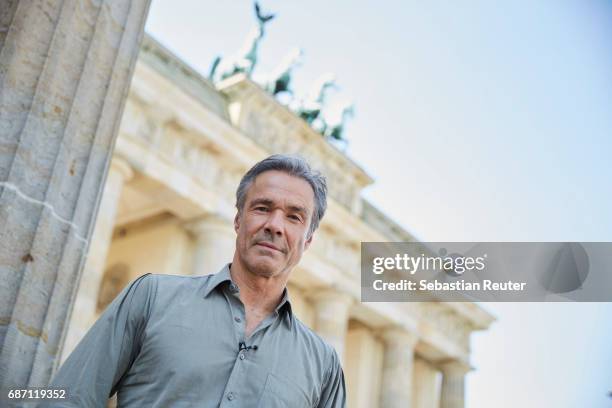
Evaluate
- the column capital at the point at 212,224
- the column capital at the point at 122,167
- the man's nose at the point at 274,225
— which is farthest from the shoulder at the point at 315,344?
the column capital at the point at 212,224

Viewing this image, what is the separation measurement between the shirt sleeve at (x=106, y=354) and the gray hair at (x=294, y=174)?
0.57m

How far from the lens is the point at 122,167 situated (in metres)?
15.8

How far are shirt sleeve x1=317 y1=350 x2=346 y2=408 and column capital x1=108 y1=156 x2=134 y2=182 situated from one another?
13.5 meters

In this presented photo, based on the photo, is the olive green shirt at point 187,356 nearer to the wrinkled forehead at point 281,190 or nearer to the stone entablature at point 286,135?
the wrinkled forehead at point 281,190

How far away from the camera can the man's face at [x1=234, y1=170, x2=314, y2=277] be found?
2607mm

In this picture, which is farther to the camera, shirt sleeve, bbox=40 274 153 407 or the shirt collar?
the shirt collar

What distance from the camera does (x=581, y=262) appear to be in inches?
317

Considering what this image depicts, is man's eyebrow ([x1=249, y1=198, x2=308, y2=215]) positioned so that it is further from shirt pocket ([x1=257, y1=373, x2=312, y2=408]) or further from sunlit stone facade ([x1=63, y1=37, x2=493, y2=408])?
sunlit stone facade ([x1=63, y1=37, x2=493, y2=408])

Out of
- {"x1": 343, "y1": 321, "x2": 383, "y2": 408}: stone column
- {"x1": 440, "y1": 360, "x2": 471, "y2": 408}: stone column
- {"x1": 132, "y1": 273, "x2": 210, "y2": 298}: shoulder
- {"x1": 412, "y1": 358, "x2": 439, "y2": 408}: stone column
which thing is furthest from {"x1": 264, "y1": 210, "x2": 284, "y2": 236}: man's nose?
{"x1": 412, "y1": 358, "x2": 439, "y2": 408}: stone column

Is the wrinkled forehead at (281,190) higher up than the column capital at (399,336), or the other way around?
the column capital at (399,336)

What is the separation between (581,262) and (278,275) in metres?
6.20

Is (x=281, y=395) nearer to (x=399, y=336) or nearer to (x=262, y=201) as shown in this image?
(x=262, y=201)

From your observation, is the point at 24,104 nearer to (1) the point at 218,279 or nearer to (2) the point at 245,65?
(1) the point at 218,279

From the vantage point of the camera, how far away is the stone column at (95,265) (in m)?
14.2
